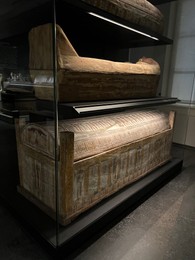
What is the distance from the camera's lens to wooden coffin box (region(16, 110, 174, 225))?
48.5 inches

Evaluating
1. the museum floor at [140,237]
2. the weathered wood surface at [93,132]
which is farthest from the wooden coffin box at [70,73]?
the museum floor at [140,237]

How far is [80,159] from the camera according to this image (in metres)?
1.27

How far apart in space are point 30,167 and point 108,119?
2.29 feet

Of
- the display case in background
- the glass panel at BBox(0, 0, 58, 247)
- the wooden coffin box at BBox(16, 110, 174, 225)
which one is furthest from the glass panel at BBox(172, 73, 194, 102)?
the glass panel at BBox(0, 0, 58, 247)

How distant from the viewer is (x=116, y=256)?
122 cm

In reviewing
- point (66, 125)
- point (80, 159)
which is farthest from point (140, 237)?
point (66, 125)

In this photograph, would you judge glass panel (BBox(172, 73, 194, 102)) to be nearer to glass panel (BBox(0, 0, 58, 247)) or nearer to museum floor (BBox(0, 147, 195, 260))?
museum floor (BBox(0, 147, 195, 260))

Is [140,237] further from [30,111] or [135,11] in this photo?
[135,11]

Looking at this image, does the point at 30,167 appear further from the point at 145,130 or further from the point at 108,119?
the point at 145,130

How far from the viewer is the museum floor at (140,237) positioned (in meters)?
1.23

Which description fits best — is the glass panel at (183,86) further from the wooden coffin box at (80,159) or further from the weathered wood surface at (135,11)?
the wooden coffin box at (80,159)

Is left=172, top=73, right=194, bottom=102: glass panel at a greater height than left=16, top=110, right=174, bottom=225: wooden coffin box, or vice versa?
left=172, top=73, right=194, bottom=102: glass panel

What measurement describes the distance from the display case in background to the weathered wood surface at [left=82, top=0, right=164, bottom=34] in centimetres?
5

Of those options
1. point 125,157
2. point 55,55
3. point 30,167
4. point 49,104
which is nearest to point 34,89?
point 49,104
